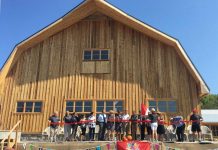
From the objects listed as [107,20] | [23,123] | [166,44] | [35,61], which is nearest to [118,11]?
[107,20]

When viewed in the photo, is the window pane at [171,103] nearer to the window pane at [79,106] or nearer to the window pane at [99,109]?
the window pane at [99,109]

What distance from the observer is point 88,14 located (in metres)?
18.4

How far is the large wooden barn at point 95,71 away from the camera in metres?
16.2

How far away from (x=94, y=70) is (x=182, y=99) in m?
5.46

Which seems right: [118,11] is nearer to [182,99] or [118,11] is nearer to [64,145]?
[182,99]

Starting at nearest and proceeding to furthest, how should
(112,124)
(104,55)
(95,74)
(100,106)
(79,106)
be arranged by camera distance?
1. (112,124)
2. (100,106)
3. (79,106)
4. (95,74)
5. (104,55)

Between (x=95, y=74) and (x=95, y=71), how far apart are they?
19 cm

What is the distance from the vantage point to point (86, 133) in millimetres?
14570

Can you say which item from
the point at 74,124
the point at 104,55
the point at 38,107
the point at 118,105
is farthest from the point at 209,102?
the point at 74,124

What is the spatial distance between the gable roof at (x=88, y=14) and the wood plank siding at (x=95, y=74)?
0.36 meters

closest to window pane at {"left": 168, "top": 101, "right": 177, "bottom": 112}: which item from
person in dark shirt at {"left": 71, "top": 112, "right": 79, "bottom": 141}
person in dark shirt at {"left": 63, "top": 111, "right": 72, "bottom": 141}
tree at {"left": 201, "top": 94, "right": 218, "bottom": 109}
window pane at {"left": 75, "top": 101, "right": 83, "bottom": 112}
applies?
window pane at {"left": 75, "top": 101, "right": 83, "bottom": 112}

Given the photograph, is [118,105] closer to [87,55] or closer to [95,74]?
[95,74]

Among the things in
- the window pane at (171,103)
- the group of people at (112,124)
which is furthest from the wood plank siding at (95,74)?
the group of people at (112,124)

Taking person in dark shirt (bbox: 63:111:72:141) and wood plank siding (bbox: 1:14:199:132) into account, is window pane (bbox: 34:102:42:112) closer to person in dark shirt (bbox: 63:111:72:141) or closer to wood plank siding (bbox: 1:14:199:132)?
wood plank siding (bbox: 1:14:199:132)
